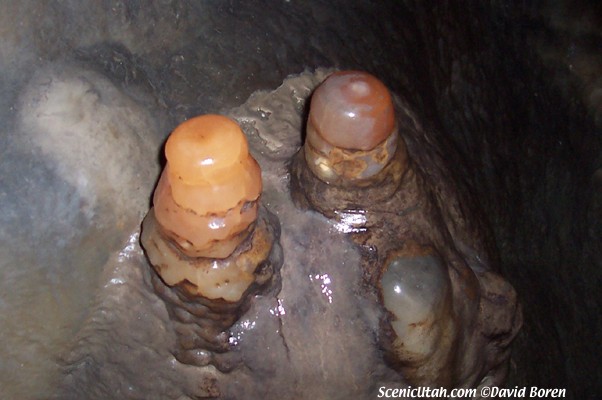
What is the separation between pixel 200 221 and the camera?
97cm

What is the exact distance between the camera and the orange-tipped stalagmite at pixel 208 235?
0.93 meters

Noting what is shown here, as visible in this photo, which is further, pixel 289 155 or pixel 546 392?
pixel 546 392

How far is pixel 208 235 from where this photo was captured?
0.99 m

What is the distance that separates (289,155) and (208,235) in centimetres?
29

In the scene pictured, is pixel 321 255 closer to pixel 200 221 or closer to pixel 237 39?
pixel 200 221

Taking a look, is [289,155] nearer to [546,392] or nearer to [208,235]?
[208,235]

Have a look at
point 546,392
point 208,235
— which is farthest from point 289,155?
point 546,392

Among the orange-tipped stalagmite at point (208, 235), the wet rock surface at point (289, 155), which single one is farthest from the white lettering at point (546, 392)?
the orange-tipped stalagmite at point (208, 235)

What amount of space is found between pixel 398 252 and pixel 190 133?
395mm

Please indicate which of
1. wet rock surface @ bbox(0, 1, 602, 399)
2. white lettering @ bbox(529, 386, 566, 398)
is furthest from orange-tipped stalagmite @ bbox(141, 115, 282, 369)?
white lettering @ bbox(529, 386, 566, 398)

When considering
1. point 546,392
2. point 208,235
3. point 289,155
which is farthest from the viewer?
point 546,392

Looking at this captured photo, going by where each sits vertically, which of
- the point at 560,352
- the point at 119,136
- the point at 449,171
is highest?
the point at 119,136

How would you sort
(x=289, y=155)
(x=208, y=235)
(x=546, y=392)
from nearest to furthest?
1. (x=208, y=235)
2. (x=289, y=155)
3. (x=546, y=392)

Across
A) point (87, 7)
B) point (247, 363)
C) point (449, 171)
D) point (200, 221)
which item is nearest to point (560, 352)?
point (449, 171)
